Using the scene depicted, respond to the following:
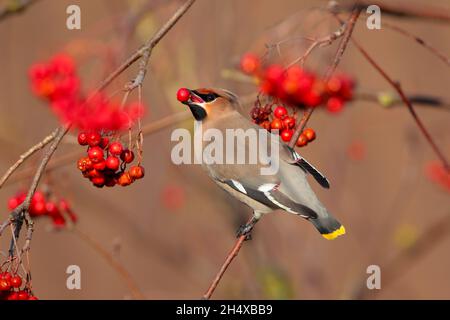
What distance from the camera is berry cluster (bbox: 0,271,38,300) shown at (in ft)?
7.60

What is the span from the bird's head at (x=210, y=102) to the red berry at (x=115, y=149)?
0.93m

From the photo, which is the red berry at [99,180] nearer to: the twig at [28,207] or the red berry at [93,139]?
the red berry at [93,139]

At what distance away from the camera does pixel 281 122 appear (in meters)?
2.87

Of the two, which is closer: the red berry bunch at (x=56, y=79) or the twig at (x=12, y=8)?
the twig at (x=12, y=8)

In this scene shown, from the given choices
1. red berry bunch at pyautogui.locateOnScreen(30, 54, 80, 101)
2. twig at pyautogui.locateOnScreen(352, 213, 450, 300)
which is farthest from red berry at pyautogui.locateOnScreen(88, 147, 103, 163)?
twig at pyautogui.locateOnScreen(352, 213, 450, 300)

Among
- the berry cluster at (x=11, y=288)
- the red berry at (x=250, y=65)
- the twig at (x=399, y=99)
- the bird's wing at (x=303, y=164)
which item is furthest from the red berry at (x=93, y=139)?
the twig at (x=399, y=99)

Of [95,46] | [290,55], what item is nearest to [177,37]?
[95,46]

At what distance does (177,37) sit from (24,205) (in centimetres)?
263

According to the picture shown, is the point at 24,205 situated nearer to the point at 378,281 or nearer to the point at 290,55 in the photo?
the point at 290,55

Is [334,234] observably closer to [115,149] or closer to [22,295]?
[115,149]

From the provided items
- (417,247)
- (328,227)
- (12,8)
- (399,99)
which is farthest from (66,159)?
(417,247)

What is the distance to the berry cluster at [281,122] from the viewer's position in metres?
2.88

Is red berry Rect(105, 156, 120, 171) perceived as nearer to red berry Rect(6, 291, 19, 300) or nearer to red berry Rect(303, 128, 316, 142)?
red berry Rect(6, 291, 19, 300)

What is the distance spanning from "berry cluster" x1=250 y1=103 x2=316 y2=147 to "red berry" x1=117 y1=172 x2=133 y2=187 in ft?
2.11
